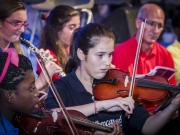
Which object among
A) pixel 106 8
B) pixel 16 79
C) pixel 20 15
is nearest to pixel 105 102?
pixel 16 79

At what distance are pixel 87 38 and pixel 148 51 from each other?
0.99 metres

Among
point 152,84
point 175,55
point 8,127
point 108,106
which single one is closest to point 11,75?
point 8,127

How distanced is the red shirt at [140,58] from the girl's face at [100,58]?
805mm

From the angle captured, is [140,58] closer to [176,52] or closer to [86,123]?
[176,52]

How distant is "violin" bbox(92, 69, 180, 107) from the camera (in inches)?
82.6

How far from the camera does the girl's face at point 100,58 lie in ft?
6.50

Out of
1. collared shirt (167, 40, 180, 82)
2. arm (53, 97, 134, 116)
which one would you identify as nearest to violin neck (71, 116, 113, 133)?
arm (53, 97, 134, 116)

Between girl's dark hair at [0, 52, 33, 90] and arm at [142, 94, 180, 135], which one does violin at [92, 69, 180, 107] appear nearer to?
arm at [142, 94, 180, 135]

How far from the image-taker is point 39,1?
162 inches

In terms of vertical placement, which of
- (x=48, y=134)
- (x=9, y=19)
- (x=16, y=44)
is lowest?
(x=48, y=134)

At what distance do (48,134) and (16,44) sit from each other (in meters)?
1.03

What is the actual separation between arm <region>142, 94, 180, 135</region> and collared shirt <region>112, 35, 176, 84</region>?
0.85 m

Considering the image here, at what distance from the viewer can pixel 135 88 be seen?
223 centimetres

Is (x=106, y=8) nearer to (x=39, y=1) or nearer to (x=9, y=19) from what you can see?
(x=39, y=1)
